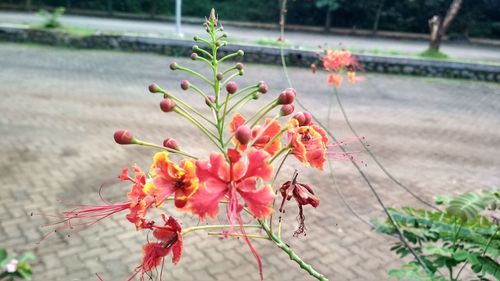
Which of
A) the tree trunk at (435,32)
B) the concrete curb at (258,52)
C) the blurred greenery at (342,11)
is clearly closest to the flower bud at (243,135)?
the concrete curb at (258,52)

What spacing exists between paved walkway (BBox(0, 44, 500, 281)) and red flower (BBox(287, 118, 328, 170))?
0.60 metres

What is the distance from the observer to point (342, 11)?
781 inches

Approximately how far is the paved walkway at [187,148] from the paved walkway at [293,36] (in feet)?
12.3

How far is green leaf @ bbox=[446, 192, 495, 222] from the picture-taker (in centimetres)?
169

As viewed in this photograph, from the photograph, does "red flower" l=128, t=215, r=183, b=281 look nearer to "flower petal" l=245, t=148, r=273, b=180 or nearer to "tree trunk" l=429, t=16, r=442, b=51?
"flower petal" l=245, t=148, r=273, b=180

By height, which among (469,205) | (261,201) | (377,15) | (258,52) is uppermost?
(377,15)

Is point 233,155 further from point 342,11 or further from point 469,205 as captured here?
point 342,11

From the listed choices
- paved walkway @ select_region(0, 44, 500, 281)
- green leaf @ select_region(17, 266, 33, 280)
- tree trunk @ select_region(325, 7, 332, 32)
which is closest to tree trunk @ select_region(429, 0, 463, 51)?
paved walkway @ select_region(0, 44, 500, 281)

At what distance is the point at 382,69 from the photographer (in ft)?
42.2

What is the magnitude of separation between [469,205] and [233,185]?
3.66 feet

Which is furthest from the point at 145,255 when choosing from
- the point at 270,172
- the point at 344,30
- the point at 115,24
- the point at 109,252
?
the point at 344,30

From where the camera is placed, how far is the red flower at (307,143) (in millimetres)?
1232

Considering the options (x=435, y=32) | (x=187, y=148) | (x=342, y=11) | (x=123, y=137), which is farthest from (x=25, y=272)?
(x=342, y=11)

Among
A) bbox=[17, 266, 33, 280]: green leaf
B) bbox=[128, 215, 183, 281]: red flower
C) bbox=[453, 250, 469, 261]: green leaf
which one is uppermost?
bbox=[128, 215, 183, 281]: red flower
